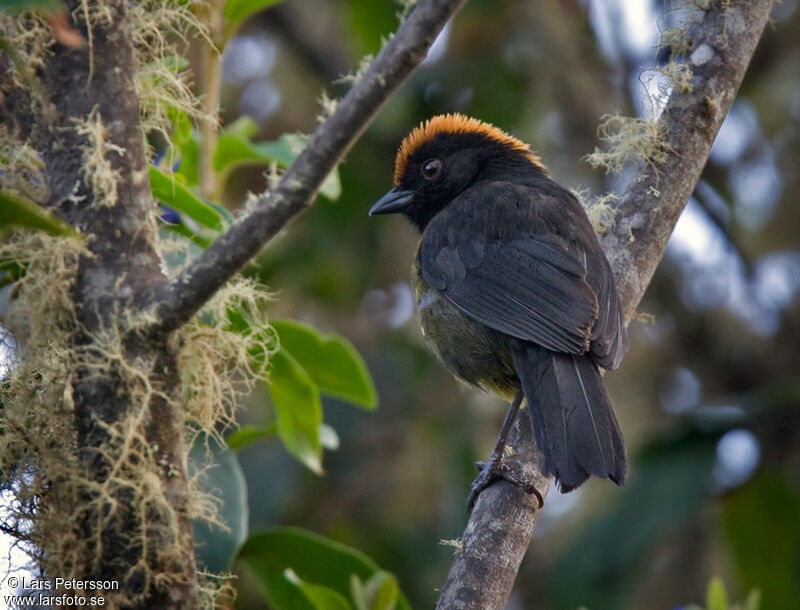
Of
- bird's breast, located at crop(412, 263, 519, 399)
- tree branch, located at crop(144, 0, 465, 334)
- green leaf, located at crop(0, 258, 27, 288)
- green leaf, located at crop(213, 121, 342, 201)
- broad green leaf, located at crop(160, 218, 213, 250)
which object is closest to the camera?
tree branch, located at crop(144, 0, 465, 334)

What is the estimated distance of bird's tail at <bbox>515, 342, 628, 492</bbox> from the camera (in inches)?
112

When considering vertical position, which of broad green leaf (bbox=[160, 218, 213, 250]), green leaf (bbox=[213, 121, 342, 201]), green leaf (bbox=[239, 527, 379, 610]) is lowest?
green leaf (bbox=[239, 527, 379, 610])

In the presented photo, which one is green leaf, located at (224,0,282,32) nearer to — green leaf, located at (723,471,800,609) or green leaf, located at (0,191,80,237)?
green leaf, located at (0,191,80,237)

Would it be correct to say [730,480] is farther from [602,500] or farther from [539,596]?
[539,596]

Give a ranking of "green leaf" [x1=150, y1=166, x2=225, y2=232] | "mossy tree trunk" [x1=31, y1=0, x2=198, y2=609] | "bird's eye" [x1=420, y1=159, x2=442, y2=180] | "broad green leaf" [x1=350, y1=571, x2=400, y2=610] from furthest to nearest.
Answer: "bird's eye" [x1=420, y1=159, x2=442, y2=180] < "green leaf" [x1=150, y1=166, x2=225, y2=232] < "broad green leaf" [x1=350, y1=571, x2=400, y2=610] < "mossy tree trunk" [x1=31, y1=0, x2=198, y2=609]

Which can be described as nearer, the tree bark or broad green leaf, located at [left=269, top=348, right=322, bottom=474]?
the tree bark

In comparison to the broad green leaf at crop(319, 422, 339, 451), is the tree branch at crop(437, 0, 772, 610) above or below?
above

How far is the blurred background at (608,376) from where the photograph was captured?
504cm

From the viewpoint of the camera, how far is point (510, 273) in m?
Result: 3.69

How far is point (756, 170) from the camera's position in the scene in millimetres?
6980

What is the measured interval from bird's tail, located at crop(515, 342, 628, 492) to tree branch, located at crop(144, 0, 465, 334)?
124 cm

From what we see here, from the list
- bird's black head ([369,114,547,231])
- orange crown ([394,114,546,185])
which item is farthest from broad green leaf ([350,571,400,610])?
orange crown ([394,114,546,185])

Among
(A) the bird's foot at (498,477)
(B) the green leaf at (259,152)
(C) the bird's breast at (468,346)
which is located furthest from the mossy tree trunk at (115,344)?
(C) the bird's breast at (468,346)

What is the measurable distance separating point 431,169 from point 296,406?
5.65 ft
